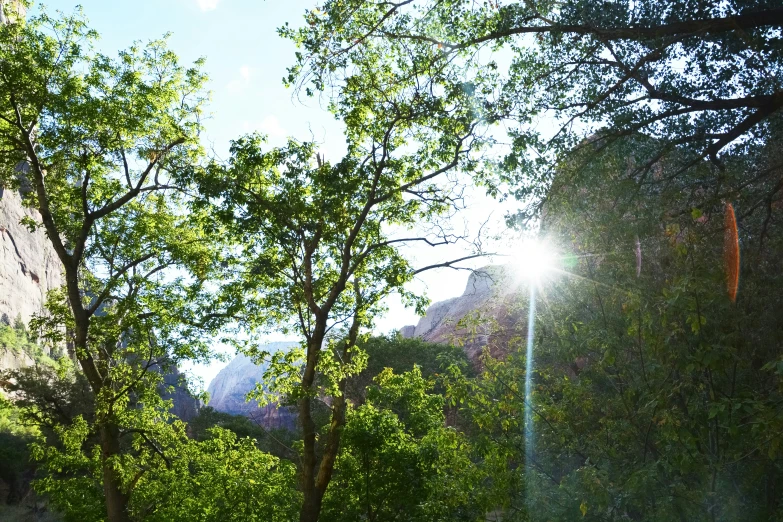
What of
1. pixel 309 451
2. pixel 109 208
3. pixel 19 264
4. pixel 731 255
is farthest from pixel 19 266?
pixel 731 255

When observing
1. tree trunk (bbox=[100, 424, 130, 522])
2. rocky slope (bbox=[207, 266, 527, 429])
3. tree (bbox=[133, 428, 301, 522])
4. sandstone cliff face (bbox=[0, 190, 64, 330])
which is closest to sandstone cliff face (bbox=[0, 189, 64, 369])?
sandstone cliff face (bbox=[0, 190, 64, 330])

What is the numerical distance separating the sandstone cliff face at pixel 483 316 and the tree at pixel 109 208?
18.6ft

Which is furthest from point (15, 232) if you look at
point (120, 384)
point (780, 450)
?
point (780, 450)

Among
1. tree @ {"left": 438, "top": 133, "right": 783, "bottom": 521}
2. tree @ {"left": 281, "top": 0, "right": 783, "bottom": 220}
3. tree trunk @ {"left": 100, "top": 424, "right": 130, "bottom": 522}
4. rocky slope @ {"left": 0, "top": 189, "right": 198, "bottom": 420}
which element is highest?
rocky slope @ {"left": 0, "top": 189, "right": 198, "bottom": 420}

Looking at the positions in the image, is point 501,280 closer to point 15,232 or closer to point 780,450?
point 780,450

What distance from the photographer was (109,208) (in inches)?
523

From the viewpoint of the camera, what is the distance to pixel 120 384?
14.2 metres

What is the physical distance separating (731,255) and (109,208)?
11.5 m

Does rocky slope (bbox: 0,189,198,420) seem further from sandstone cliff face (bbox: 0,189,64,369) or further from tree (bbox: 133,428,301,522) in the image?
tree (bbox: 133,428,301,522)

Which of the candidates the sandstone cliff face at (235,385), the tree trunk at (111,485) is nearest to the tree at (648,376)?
the tree trunk at (111,485)

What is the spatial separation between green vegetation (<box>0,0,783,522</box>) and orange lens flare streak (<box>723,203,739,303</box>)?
0.17ft

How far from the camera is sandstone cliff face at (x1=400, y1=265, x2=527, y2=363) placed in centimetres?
822

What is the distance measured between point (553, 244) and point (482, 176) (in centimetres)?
242

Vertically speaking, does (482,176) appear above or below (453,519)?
above
